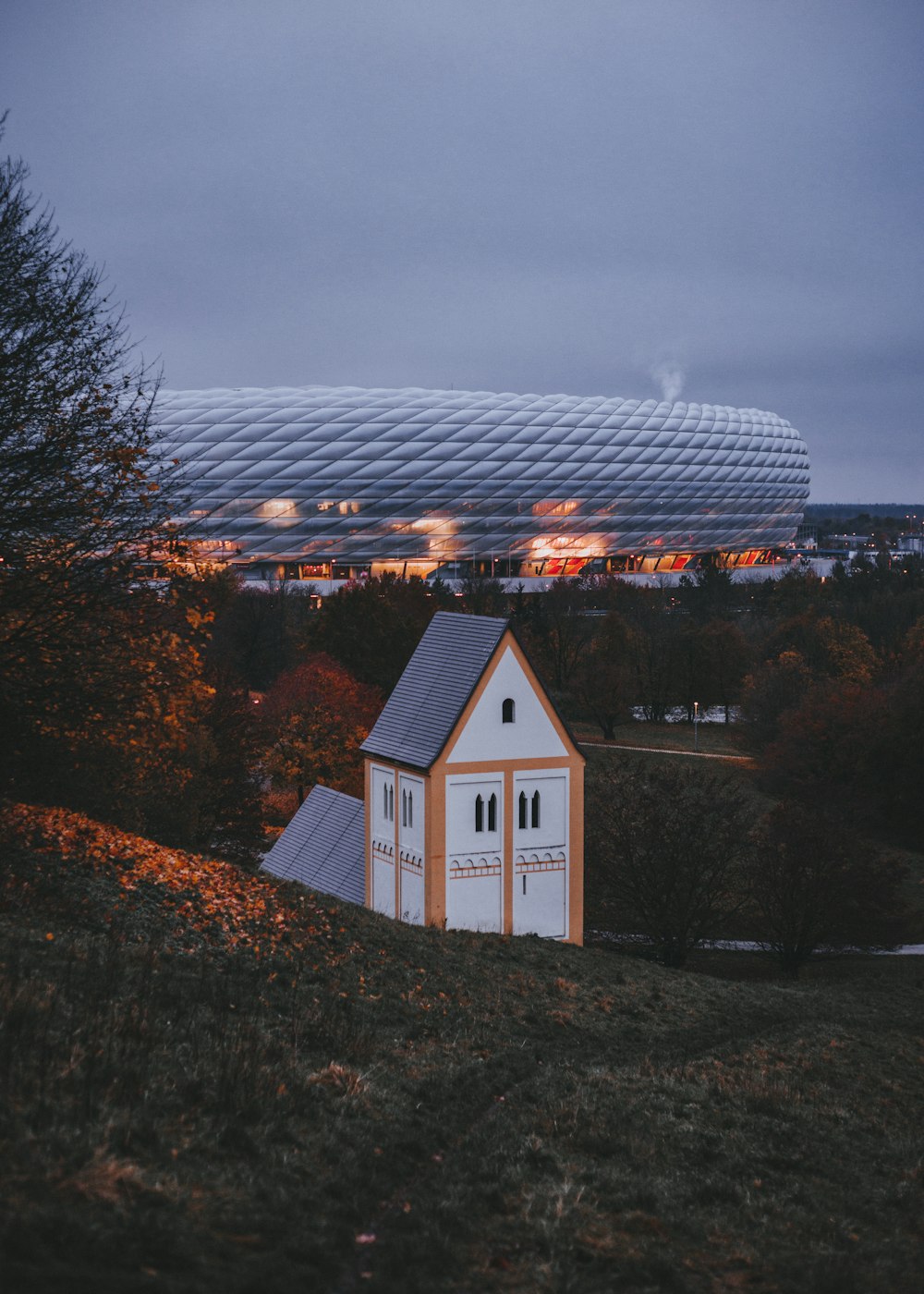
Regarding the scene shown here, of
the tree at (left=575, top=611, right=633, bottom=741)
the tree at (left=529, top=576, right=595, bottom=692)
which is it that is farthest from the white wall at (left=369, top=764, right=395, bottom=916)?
the tree at (left=529, top=576, right=595, bottom=692)

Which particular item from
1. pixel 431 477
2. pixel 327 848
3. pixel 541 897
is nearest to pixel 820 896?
pixel 541 897

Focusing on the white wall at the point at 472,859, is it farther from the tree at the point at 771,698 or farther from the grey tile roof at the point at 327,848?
the tree at the point at 771,698

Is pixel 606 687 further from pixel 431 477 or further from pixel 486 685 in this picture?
pixel 431 477

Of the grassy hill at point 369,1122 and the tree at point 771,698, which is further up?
the tree at point 771,698

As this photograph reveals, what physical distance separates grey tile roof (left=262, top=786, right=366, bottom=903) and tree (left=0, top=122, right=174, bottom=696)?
15079mm

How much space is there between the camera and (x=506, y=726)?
88.5 feet

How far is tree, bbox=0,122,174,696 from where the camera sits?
566 inches

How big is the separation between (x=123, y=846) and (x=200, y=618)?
3956 millimetres

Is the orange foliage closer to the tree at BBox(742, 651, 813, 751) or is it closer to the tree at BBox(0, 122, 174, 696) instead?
the tree at BBox(0, 122, 174, 696)

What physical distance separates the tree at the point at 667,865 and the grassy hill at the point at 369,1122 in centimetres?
1373

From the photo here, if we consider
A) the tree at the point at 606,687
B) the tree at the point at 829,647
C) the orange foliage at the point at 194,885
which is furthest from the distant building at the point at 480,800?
the tree at the point at 829,647

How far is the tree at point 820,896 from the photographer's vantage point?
30266 millimetres

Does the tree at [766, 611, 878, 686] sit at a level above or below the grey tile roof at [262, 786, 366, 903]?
above

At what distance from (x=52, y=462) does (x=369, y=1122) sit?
9319 mm
